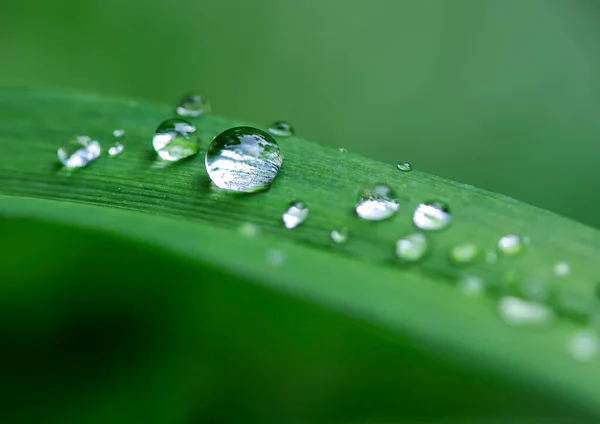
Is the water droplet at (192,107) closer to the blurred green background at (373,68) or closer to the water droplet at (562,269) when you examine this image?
the water droplet at (562,269)

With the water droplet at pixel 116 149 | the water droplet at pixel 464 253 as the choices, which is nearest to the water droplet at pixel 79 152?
the water droplet at pixel 116 149

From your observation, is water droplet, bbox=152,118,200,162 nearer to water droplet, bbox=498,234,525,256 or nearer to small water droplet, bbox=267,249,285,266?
small water droplet, bbox=267,249,285,266

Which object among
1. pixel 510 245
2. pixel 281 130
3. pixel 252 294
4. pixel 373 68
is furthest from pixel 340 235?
pixel 373 68

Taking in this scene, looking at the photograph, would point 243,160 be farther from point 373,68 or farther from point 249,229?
point 373,68

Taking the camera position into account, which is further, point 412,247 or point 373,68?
point 373,68

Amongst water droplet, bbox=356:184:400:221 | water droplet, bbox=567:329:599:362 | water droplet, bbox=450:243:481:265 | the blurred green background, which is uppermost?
water droplet, bbox=567:329:599:362

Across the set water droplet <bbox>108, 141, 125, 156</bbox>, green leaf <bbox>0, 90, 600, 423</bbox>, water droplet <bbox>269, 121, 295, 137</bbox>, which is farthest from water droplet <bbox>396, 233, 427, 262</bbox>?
water droplet <bbox>108, 141, 125, 156</bbox>

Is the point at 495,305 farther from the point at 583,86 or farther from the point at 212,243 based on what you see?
the point at 583,86
